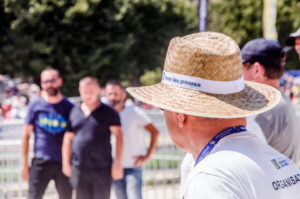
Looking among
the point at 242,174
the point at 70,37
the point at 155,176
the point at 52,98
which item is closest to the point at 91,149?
the point at 52,98

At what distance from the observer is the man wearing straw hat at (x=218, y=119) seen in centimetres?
149

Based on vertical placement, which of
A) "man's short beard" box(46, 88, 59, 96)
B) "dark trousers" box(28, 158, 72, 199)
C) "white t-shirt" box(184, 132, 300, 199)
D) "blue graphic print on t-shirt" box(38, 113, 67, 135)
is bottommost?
"dark trousers" box(28, 158, 72, 199)

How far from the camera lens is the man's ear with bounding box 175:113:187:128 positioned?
5.74 ft

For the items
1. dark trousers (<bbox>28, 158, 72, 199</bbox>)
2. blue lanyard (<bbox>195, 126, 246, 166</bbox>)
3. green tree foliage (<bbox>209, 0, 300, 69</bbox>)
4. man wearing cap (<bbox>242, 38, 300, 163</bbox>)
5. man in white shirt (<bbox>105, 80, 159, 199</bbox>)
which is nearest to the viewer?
blue lanyard (<bbox>195, 126, 246, 166</bbox>)

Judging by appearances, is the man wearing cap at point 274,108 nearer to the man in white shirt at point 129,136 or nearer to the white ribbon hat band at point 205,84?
the white ribbon hat band at point 205,84

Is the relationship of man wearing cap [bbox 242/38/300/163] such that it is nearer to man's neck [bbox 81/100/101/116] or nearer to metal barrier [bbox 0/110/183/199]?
man's neck [bbox 81/100/101/116]

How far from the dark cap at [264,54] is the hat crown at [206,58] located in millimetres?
1583

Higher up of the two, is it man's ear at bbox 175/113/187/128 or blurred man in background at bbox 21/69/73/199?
man's ear at bbox 175/113/187/128

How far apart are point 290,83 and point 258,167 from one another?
1025 inches

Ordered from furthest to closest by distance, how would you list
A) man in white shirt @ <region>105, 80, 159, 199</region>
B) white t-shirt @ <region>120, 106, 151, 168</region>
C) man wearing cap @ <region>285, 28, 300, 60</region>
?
white t-shirt @ <region>120, 106, 151, 168</region>
man in white shirt @ <region>105, 80, 159, 199</region>
man wearing cap @ <region>285, 28, 300, 60</region>

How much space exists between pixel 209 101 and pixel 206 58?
16 centimetres

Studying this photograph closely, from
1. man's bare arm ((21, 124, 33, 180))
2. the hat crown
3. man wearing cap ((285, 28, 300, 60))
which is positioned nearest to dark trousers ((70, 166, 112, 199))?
man's bare arm ((21, 124, 33, 180))

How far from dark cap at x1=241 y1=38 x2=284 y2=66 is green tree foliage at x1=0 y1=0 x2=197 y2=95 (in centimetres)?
2637

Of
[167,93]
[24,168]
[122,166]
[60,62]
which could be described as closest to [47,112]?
[24,168]
